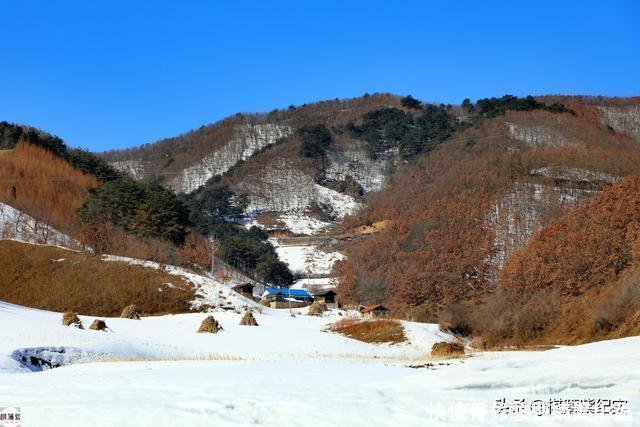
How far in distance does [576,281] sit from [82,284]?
95.9ft

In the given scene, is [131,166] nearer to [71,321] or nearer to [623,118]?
[623,118]

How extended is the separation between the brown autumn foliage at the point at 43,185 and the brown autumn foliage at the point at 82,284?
14825 mm

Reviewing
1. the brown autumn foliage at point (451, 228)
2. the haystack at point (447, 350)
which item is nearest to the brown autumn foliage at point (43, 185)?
the brown autumn foliage at point (451, 228)

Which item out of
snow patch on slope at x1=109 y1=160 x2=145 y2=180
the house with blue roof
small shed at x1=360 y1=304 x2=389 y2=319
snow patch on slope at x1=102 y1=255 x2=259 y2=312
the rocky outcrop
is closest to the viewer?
snow patch on slope at x1=102 y1=255 x2=259 y2=312

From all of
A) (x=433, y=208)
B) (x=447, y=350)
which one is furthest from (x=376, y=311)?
(x=447, y=350)

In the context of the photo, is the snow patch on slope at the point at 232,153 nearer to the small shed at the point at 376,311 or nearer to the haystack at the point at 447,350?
the small shed at the point at 376,311

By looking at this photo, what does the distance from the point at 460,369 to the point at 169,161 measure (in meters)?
178

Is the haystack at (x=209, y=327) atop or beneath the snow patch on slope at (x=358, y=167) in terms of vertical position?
beneath

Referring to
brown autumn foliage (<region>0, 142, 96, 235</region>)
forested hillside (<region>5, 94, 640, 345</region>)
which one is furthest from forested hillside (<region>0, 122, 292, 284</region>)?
forested hillside (<region>5, 94, 640, 345</region>)

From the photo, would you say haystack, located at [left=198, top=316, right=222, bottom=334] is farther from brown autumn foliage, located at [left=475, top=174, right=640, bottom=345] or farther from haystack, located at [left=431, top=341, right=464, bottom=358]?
brown autumn foliage, located at [left=475, top=174, right=640, bottom=345]

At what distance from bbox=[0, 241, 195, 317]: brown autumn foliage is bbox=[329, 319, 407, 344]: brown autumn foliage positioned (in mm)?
9575

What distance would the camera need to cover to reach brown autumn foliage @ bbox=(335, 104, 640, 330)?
53656mm

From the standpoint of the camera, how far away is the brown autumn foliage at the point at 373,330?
28.5 metres

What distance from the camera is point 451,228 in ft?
211
